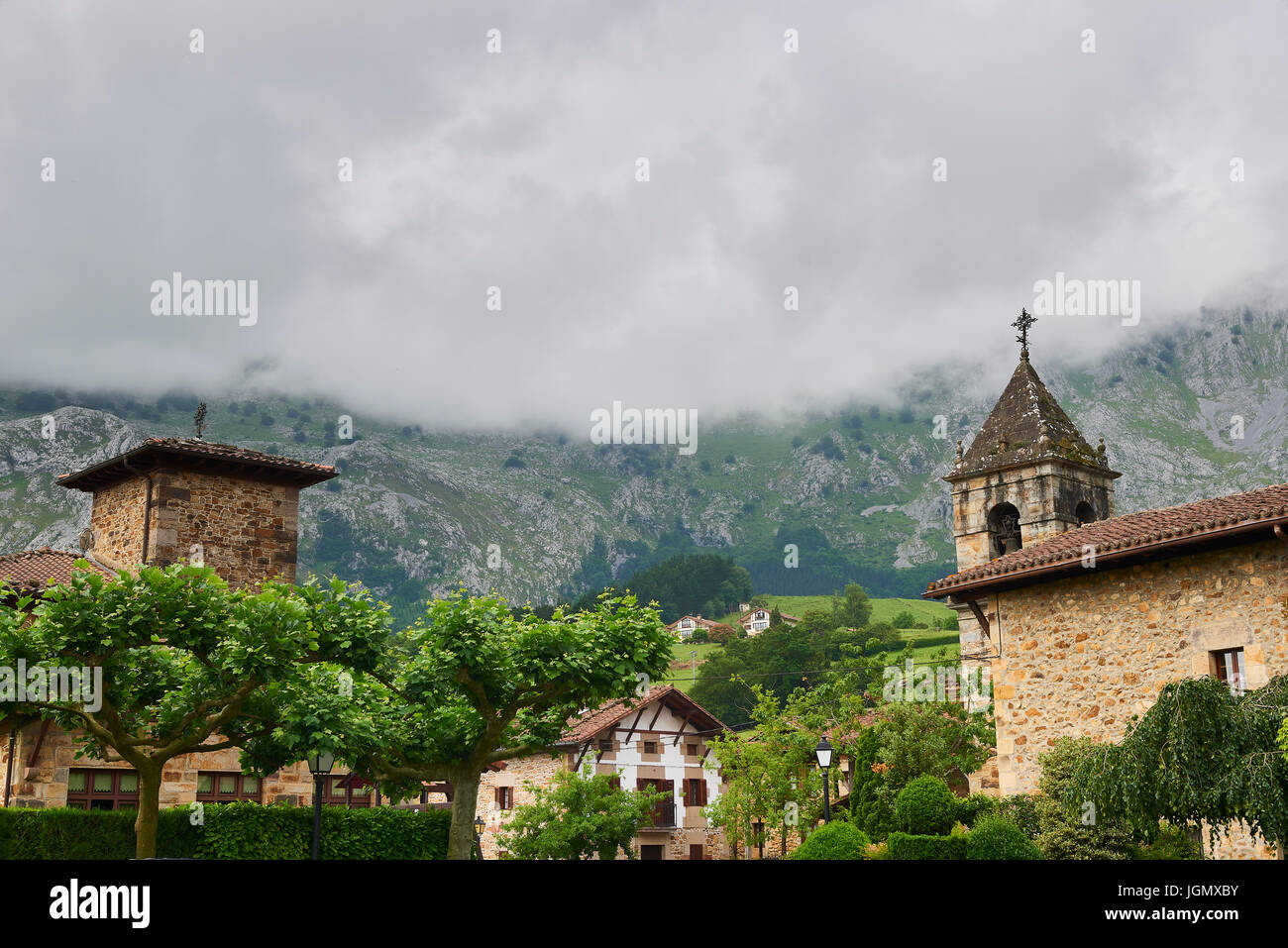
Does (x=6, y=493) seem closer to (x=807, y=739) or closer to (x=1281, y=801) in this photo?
(x=807, y=739)

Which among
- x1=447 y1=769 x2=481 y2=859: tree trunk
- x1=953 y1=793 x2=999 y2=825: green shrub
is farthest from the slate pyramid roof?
x1=447 y1=769 x2=481 y2=859: tree trunk

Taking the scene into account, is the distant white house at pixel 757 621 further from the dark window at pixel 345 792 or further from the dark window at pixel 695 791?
the dark window at pixel 345 792

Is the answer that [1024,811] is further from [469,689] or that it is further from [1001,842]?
[469,689]

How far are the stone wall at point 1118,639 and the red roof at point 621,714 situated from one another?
951 inches

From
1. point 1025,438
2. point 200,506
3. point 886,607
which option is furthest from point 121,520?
point 886,607

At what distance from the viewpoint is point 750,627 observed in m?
134

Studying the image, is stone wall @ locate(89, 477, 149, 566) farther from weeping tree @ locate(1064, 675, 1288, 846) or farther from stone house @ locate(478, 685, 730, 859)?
weeping tree @ locate(1064, 675, 1288, 846)

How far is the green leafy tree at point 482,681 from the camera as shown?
67.9 feet

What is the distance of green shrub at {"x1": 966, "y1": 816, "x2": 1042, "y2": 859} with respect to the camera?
688 inches

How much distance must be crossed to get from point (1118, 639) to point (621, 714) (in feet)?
98.7

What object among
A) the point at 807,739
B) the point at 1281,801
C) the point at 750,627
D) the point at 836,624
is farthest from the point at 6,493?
the point at 1281,801

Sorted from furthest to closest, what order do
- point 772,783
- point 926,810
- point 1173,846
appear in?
point 772,783 → point 926,810 → point 1173,846

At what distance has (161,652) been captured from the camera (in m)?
19.3
